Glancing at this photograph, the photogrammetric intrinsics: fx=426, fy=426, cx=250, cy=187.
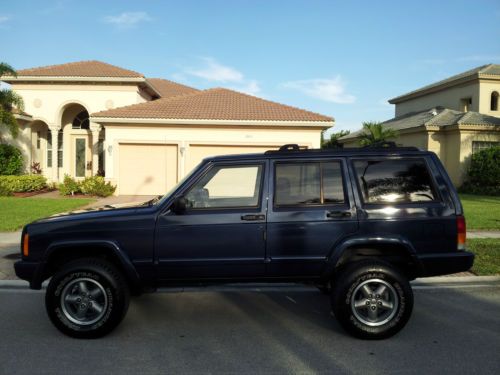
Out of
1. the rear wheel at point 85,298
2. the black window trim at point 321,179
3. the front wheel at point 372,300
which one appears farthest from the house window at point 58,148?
the front wheel at point 372,300

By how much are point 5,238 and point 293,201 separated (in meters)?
8.18

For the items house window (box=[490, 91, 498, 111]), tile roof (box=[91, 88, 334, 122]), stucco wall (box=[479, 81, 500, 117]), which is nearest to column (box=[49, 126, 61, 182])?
tile roof (box=[91, 88, 334, 122])

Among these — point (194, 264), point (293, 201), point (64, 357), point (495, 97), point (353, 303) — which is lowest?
point (64, 357)

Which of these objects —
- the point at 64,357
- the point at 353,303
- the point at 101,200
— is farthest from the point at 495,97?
the point at 64,357

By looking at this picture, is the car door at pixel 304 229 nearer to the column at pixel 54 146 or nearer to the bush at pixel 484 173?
the bush at pixel 484 173

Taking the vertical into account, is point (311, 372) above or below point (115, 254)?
below

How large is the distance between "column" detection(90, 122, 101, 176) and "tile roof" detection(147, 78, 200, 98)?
24.2ft

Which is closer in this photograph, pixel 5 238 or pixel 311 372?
pixel 311 372

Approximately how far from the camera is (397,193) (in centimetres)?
465

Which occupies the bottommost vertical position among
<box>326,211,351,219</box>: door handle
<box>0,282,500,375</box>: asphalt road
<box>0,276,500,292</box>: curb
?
<box>0,282,500,375</box>: asphalt road

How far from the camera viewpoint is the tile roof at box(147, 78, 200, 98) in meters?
29.6

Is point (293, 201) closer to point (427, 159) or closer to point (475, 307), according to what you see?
point (427, 159)

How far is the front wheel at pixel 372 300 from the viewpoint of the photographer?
14.4 ft

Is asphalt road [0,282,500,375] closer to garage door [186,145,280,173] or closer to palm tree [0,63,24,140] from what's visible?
garage door [186,145,280,173]
